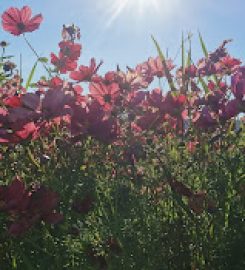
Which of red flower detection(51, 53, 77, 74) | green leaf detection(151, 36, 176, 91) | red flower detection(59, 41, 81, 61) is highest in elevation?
red flower detection(59, 41, 81, 61)

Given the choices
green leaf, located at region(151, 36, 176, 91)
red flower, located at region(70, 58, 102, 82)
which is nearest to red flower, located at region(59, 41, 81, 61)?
red flower, located at region(70, 58, 102, 82)

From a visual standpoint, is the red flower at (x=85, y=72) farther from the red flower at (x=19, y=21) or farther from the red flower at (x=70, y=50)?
the red flower at (x=19, y=21)

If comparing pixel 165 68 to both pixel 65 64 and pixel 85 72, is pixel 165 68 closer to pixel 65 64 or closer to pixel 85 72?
pixel 85 72

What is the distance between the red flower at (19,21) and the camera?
2.53 m

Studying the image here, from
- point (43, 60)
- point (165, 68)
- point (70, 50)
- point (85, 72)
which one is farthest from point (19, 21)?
point (165, 68)

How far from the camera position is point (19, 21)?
256cm

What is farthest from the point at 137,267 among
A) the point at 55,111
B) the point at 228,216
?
the point at 55,111

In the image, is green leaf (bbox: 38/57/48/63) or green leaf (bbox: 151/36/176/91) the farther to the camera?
green leaf (bbox: 38/57/48/63)

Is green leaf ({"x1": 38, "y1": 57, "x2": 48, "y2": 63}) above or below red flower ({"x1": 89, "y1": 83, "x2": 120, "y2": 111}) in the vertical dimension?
above

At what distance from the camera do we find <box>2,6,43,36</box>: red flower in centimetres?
253

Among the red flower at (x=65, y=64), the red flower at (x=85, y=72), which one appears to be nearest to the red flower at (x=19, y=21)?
the red flower at (x=65, y=64)

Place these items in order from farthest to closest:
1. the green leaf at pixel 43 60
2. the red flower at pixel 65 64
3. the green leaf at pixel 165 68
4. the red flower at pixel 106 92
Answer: the green leaf at pixel 43 60 → the red flower at pixel 65 64 → the green leaf at pixel 165 68 → the red flower at pixel 106 92

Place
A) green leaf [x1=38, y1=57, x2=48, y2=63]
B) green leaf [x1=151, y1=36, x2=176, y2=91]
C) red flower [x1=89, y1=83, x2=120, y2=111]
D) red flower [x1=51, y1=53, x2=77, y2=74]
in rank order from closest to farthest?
red flower [x1=89, y1=83, x2=120, y2=111], green leaf [x1=151, y1=36, x2=176, y2=91], red flower [x1=51, y1=53, x2=77, y2=74], green leaf [x1=38, y1=57, x2=48, y2=63]

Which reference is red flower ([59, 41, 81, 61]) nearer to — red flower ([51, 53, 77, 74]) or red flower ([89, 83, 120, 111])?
red flower ([51, 53, 77, 74])
